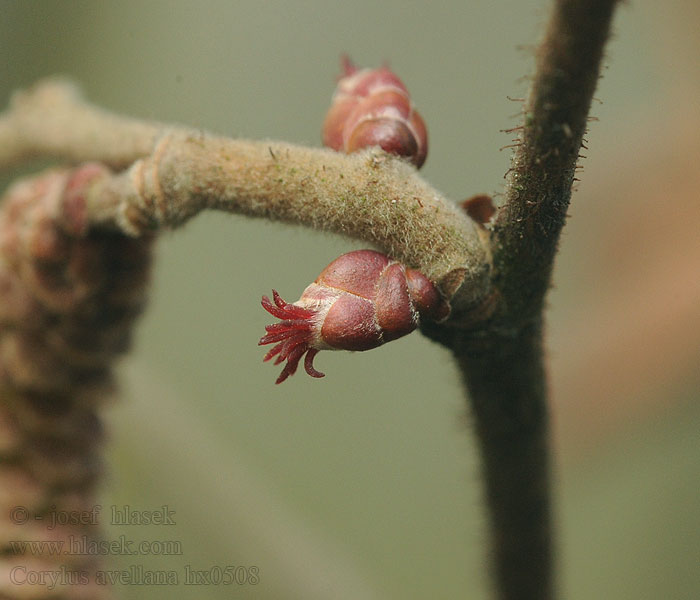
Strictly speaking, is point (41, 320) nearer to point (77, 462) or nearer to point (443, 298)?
point (77, 462)

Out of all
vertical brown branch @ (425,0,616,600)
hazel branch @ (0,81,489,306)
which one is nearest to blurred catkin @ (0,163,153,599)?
hazel branch @ (0,81,489,306)

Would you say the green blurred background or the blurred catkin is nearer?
the blurred catkin

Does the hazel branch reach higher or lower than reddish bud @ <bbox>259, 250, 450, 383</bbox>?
higher

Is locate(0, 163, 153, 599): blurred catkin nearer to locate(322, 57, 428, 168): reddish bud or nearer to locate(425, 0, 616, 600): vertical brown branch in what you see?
locate(322, 57, 428, 168): reddish bud

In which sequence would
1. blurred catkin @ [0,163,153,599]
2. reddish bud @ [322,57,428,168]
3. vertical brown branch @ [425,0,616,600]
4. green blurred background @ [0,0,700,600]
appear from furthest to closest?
green blurred background @ [0,0,700,600] → blurred catkin @ [0,163,153,599] → reddish bud @ [322,57,428,168] → vertical brown branch @ [425,0,616,600]

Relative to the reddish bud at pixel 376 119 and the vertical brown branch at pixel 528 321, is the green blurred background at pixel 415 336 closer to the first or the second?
the vertical brown branch at pixel 528 321

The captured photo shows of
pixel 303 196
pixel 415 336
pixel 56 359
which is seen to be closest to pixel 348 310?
pixel 303 196

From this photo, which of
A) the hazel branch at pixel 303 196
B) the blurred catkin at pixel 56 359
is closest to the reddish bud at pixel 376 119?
the hazel branch at pixel 303 196

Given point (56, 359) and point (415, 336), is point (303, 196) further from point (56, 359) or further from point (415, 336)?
point (415, 336)

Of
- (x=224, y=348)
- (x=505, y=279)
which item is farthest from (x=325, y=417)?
(x=505, y=279)
